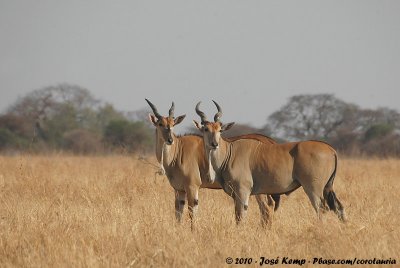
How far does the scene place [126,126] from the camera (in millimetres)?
32438

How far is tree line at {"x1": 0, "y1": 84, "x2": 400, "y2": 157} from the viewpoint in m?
30.3

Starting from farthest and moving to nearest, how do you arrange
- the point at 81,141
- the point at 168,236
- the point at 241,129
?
the point at 81,141, the point at 241,129, the point at 168,236

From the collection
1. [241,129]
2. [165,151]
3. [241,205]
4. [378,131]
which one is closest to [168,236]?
[241,205]

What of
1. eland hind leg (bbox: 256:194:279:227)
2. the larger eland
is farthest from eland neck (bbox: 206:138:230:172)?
eland hind leg (bbox: 256:194:279:227)

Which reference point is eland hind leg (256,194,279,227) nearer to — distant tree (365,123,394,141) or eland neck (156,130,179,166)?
eland neck (156,130,179,166)

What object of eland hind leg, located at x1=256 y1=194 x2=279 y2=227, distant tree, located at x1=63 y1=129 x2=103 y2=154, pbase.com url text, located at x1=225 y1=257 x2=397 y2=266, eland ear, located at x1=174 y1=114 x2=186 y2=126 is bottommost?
distant tree, located at x1=63 y1=129 x2=103 y2=154

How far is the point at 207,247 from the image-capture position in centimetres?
598

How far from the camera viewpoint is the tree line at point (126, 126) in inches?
1192

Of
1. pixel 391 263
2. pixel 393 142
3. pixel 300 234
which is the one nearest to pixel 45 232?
pixel 300 234

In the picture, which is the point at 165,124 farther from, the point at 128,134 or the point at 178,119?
the point at 128,134

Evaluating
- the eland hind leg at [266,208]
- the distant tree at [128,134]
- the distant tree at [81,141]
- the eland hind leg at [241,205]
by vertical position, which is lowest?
the distant tree at [81,141]

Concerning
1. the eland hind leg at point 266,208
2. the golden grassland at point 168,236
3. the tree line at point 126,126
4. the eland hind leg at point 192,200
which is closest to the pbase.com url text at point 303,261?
the golden grassland at point 168,236

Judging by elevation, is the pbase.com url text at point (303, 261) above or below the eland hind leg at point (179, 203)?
above

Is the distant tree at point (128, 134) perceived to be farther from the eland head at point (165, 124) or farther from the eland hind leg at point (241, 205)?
the eland hind leg at point (241, 205)
